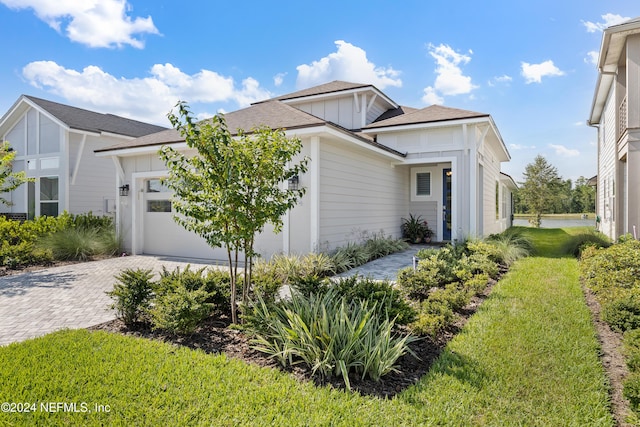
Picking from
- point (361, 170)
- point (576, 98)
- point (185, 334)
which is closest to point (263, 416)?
point (185, 334)

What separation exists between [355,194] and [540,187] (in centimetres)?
2689

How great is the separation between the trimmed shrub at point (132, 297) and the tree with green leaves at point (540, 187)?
31.3m

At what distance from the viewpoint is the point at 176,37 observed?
35.2 ft

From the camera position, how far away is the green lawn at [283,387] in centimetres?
251

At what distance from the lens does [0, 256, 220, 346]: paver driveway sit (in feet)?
15.3

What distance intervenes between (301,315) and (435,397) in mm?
1530

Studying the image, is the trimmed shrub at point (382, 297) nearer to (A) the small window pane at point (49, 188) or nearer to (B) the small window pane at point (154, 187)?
(B) the small window pane at point (154, 187)

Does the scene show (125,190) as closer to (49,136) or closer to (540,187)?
(49,136)

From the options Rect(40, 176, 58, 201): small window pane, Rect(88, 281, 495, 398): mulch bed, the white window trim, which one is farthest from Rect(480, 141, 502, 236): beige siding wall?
Rect(40, 176, 58, 201): small window pane

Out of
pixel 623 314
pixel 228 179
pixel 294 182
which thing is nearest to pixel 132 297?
pixel 228 179

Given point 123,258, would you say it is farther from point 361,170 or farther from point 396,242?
point 396,242

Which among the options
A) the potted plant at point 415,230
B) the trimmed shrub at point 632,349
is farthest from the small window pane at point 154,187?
the trimmed shrub at point 632,349

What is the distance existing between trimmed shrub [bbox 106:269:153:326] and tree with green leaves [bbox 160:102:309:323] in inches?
40.5

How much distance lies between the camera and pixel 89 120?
15.5m
